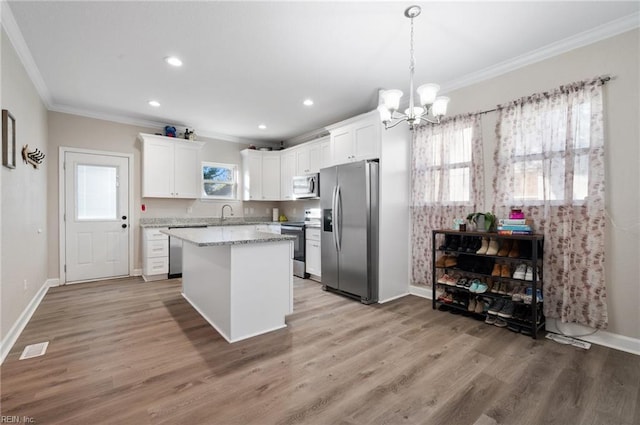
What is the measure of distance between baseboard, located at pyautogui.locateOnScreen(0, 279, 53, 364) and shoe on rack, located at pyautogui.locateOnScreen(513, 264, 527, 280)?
14.4ft

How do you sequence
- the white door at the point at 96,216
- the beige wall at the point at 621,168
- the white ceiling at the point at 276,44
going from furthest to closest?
the white door at the point at 96,216
the beige wall at the point at 621,168
the white ceiling at the point at 276,44

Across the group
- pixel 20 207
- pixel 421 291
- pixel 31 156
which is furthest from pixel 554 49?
pixel 31 156

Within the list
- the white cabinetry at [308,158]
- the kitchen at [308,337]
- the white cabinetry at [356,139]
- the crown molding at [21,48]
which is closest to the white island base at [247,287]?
the kitchen at [308,337]

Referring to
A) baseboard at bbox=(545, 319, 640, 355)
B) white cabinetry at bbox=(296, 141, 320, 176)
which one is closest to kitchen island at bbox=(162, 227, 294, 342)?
baseboard at bbox=(545, 319, 640, 355)

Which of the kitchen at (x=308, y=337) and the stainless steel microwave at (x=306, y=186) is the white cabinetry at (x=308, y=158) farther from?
the kitchen at (x=308, y=337)

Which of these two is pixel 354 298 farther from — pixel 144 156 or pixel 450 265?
pixel 144 156

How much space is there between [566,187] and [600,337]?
1.34 metres

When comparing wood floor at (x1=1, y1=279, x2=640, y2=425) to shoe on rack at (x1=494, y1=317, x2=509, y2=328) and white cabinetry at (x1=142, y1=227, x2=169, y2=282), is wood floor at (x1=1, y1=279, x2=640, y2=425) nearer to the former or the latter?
shoe on rack at (x1=494, y1=317, x2=509, y2=328)

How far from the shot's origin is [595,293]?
253cm

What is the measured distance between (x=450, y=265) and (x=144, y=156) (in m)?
4.98

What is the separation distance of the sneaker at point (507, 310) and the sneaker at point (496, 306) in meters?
0.03

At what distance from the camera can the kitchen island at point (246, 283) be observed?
257 cm

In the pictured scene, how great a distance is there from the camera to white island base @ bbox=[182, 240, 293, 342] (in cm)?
258

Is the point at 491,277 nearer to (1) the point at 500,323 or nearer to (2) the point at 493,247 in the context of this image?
(2) the point at 493,247
